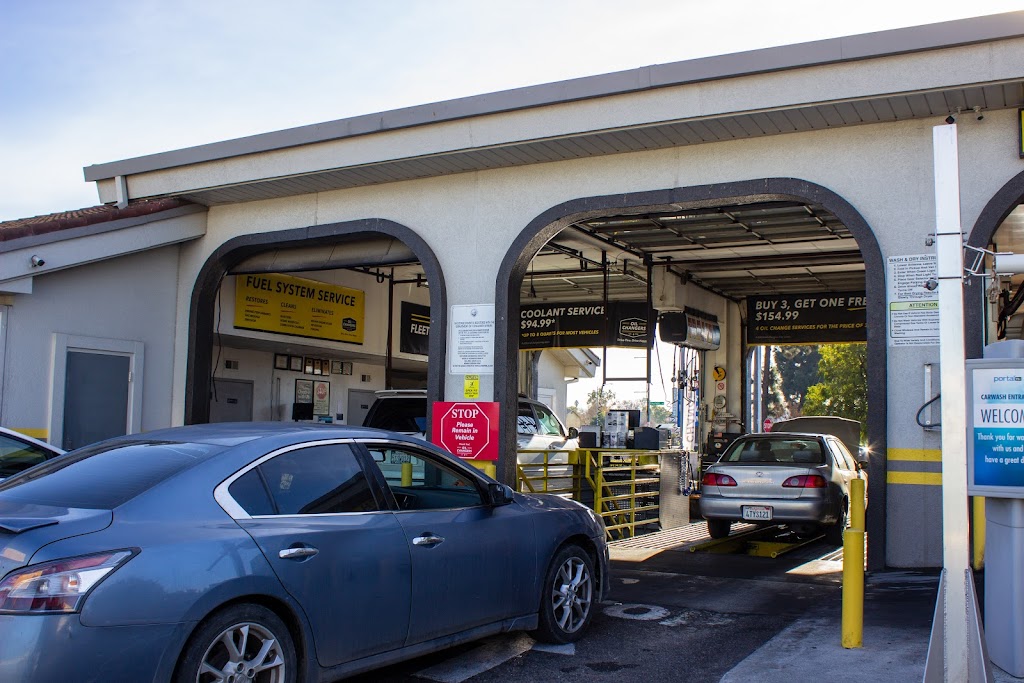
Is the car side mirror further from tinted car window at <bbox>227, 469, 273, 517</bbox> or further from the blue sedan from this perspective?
tinted car window at <bbox>227, 469, 273, 517</bbox>

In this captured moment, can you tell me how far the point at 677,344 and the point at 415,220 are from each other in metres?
9.35

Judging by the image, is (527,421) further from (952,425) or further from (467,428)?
(952,425)

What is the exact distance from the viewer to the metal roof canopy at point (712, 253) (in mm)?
14156

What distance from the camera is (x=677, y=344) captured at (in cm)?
1975

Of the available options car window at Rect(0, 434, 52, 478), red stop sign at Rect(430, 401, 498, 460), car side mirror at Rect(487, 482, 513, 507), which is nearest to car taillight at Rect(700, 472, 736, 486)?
red stop sign at Rect(430, 401, 498, 460)

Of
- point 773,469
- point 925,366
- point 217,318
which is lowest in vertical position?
point 773,469

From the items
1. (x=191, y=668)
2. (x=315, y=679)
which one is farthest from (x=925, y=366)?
(x=191, y=668)

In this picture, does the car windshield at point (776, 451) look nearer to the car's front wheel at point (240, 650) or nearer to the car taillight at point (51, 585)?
the car's front wheel at point (240, 650)

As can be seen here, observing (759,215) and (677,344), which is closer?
(759,215)

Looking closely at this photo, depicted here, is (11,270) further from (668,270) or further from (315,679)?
(668,270)

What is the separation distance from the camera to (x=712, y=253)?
17.3m

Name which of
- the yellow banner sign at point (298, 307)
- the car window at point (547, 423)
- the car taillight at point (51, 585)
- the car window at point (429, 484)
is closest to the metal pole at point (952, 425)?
the car window at point (429, 484)

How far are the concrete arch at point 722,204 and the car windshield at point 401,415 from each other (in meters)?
2.25

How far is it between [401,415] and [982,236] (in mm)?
7403
